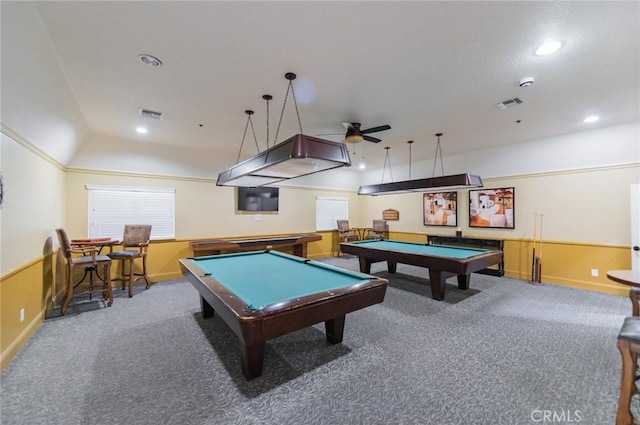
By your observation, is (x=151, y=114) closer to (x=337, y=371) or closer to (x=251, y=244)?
(x=251, y=244)

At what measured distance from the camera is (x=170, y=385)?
2.13 m

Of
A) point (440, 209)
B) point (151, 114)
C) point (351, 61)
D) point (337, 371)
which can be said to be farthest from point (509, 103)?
point (151, 114)

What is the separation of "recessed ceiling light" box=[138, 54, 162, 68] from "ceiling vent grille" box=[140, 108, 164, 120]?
140 cm

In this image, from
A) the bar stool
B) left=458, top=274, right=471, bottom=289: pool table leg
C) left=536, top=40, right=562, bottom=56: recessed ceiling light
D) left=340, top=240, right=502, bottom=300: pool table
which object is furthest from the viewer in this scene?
left=458, top=274, right=471, bottom=289: pool table leg

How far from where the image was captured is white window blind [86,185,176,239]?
192 inches

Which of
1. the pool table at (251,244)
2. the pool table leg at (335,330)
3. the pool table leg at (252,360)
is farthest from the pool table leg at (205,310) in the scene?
the pool table at (251,244)

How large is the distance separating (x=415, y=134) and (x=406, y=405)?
4.42 m

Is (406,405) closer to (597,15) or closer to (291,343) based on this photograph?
(291,343)

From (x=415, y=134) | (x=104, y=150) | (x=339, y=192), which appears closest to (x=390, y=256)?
(x=415, y=134)

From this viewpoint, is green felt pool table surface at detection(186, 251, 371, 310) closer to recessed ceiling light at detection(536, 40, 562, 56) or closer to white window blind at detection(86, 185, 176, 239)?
white window blind at detection(86, 185, 176, 239)

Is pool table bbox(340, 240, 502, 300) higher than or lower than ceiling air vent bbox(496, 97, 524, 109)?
lower
